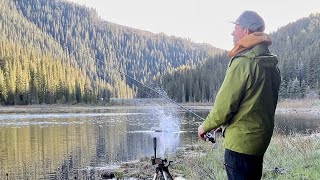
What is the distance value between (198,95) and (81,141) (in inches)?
3355

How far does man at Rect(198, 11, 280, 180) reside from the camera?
339 centimetres

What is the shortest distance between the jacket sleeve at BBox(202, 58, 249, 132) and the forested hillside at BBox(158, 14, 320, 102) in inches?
3118

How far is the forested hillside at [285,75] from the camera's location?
274 ft

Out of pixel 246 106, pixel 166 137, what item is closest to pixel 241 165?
pixel 246 106

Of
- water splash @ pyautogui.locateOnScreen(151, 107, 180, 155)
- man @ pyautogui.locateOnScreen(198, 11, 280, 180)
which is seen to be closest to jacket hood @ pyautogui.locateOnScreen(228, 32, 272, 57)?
man @ pyautogui.locateOnScreen(198, 11, 280, 180)

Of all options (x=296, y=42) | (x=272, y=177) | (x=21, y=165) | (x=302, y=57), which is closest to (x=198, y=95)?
(x=302, y=57)

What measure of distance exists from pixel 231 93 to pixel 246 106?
178mm

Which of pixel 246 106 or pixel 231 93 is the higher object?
pixel 231 93

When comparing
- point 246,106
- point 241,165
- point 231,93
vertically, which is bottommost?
point 241,165

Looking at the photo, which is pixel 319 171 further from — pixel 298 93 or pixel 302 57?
pixel 302 57

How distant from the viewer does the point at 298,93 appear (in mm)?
81688

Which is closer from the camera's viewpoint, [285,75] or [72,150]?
[72,150]

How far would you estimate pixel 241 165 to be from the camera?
351cm

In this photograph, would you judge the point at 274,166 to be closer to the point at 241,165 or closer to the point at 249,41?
the point at 241,165
